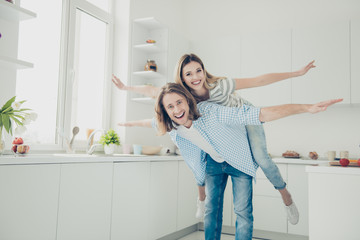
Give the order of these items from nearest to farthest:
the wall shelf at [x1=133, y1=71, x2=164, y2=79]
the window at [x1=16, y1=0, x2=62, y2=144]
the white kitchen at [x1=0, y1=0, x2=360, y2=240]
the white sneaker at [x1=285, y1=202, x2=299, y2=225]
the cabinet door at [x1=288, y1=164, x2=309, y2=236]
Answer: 1. the white kitchen at [x1=0, y1=0, x2=360, y2=240]
2. the white sneaker at [x1=285, y1=202, x2=299, y2=225]
3. the window at [x1=16, y1=0, x2=62, y2=144]
4. the cabinet door at [x1=288, y1=164, x2=309, y2=236]
5. the wall shelf at [x1=133, y1=71, x2=164, y2=79]

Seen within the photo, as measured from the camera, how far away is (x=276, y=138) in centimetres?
419

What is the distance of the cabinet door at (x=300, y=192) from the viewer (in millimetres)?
3502

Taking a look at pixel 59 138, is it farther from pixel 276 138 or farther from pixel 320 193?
pixel 276 138

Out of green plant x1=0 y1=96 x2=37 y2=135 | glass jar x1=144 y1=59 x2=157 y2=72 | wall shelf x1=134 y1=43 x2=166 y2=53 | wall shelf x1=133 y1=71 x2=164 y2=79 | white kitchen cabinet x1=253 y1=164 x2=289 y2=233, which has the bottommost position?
white kitchen cabinet x1=253 y1=164 x2=289 y2=233

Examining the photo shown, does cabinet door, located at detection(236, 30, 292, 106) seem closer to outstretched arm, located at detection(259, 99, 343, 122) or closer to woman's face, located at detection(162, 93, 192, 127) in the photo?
woman's face, located at detection(162, 93, 192, 127)

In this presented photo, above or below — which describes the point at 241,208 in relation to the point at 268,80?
below

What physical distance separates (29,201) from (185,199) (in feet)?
6.54

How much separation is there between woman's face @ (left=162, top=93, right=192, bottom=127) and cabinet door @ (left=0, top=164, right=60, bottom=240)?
770 millimetres

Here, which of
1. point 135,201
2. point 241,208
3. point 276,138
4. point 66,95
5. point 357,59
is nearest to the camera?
point 241,208

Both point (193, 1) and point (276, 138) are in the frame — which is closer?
point (276, 138)

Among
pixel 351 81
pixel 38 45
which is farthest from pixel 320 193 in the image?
pixel 38 45

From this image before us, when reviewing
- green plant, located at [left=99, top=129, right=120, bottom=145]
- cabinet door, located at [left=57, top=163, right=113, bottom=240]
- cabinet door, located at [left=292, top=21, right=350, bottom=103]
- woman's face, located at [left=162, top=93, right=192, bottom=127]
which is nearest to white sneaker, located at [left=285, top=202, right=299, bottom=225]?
woman's face, located at [left=162, top=93, right=192, bottom=127]

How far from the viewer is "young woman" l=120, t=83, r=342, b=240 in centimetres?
206

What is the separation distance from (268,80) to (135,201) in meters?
1.45
